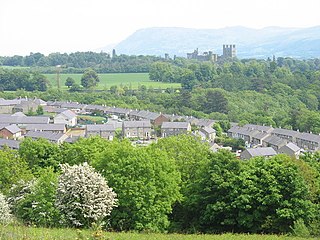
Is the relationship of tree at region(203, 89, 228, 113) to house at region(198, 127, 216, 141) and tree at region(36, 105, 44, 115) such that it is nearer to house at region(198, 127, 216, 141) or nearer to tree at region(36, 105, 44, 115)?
house at region(198, 127, 216, 141)

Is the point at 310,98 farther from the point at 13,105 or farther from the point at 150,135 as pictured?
the point at 13,105

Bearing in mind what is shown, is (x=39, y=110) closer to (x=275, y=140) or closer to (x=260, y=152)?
(x=275, y=140)

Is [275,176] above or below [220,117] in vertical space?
above

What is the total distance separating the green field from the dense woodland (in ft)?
225

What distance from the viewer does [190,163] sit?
64.3 ft

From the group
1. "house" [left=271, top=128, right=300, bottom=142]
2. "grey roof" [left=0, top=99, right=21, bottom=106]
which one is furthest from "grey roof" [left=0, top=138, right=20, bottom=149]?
"grey roof" [left=0, top=99, right=21, bottom=106]

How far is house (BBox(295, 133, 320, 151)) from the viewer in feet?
146

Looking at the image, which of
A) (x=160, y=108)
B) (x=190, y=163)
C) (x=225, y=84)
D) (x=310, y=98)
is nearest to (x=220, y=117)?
(x=160, y=108)

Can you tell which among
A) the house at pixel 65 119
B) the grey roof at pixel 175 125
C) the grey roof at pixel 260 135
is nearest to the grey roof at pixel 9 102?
the house at pixel 65 119

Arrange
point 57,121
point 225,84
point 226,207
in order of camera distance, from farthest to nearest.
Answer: point 225,84
point 57,121
point 226,207

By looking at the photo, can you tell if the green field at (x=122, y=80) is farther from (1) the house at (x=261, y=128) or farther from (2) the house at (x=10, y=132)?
(2) the house at (x=10, y=132)

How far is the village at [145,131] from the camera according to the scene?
4378cm

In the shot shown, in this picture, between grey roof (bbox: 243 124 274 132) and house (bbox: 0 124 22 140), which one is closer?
house (bbox: 0 124 22 140)

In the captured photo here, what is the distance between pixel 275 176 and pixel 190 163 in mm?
4220
